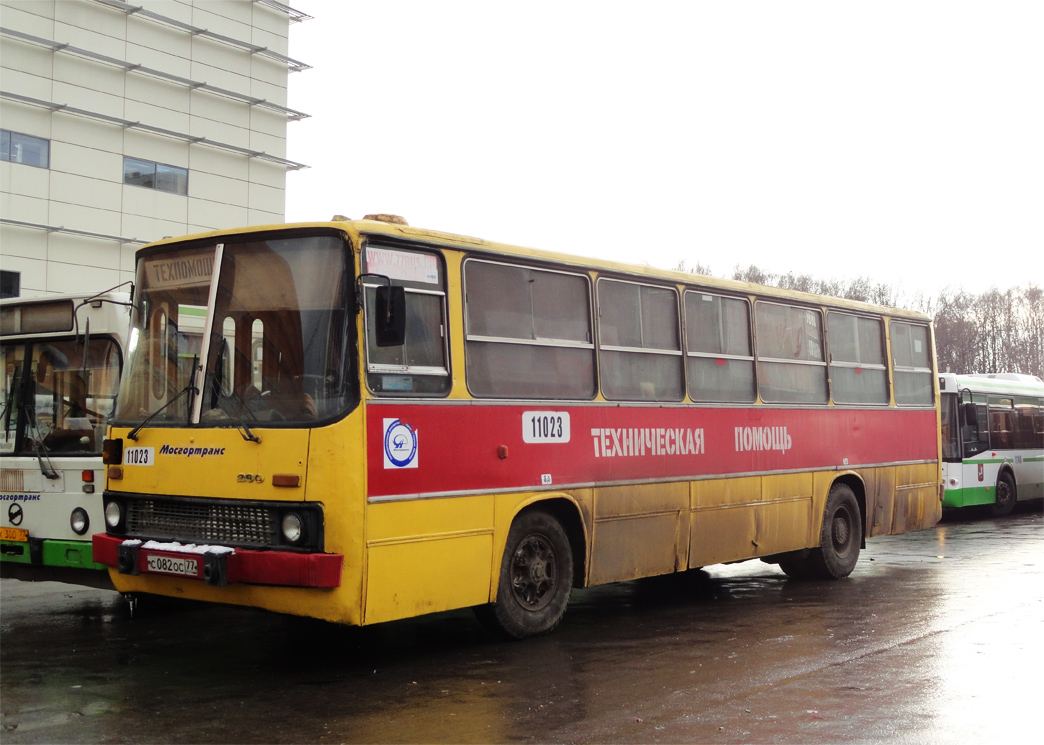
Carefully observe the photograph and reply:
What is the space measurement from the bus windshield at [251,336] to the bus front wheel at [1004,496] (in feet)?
65.7

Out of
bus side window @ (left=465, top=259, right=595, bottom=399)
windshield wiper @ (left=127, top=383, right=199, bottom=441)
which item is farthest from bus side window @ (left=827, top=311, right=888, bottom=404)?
windshield wiper @ (left=127, top=383, right=199, bottom=441)

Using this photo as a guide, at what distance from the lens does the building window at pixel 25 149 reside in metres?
35.7

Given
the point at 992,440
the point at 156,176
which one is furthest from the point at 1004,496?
the point at 156,176

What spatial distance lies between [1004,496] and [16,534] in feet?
67.2

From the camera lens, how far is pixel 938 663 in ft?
26.0

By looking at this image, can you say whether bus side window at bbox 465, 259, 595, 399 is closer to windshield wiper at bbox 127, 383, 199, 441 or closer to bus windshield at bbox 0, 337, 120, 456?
windshield wiper at bbox 127, 383, 199, 441

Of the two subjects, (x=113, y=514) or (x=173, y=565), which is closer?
(x=173, y=565)

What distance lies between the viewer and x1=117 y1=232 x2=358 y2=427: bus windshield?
7480 millimetres

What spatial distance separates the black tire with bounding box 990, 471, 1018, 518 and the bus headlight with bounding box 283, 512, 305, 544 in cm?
2014

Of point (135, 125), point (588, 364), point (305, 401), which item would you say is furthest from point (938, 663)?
point (135, 125)

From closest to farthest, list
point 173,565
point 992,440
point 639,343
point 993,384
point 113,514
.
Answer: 1. point 173,565
2. point 113,514
3. point 639,343
4. point 992,440
5. point 993,384

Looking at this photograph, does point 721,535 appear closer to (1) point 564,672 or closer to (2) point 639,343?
(2) point 639,343

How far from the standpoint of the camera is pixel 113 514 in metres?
8.32

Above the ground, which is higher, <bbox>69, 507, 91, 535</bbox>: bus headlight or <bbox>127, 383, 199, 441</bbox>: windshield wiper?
<bbox>127, 383, 199, 441</bbox>: windshield wiper
